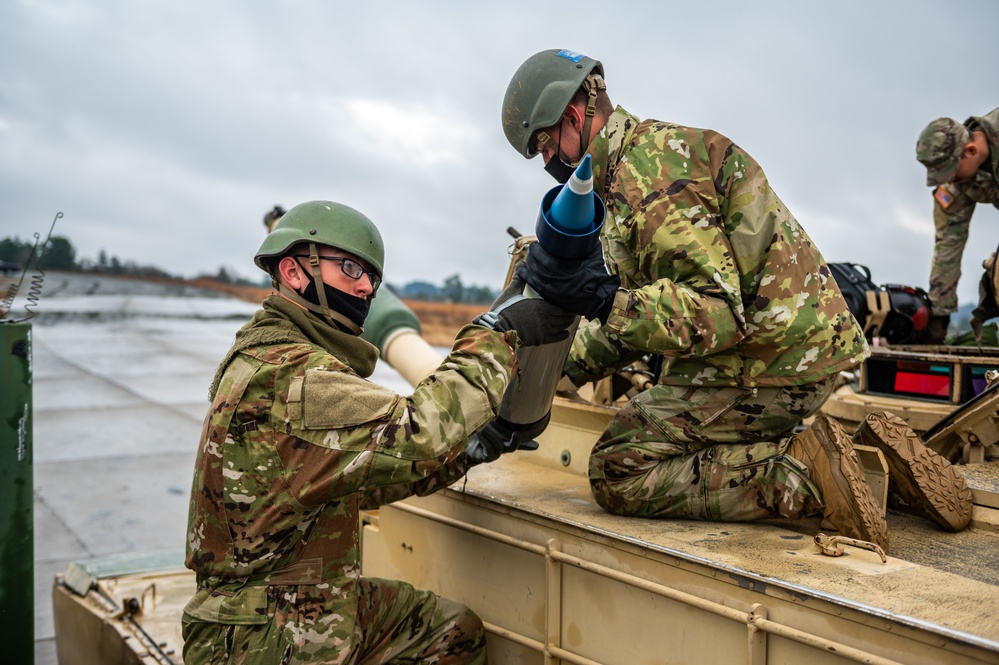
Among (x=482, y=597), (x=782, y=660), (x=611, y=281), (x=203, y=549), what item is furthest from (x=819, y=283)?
(x=203, y=549)

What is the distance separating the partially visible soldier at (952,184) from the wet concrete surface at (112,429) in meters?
5.02

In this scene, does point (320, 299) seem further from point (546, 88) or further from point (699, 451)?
point (699, 451)

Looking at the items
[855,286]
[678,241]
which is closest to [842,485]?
[678,241]

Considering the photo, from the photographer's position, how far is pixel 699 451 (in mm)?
3166

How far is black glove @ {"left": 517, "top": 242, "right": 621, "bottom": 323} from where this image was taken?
8.77ft

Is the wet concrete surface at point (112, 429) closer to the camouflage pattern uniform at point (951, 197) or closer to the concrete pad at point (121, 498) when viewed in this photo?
the concrete pad at point (121, 498)

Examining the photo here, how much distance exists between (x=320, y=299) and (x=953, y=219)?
4722mm

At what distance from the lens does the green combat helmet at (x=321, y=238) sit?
2896 millimetres

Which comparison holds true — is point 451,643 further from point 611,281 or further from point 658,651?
point 611,281

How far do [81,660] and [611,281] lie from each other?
3621mm

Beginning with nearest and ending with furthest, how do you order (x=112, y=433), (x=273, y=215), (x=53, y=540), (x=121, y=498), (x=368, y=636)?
(x=368, y=636) < (x=273, y=215) < (x=53, y=540) < (x=121, y=498) < (x=112, y=433)

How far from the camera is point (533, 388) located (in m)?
3.14

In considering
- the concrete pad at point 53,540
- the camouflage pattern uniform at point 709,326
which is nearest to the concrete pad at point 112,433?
the concrete pad at point 53,540

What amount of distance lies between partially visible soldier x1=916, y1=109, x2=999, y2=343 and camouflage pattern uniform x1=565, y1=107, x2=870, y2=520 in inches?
106
